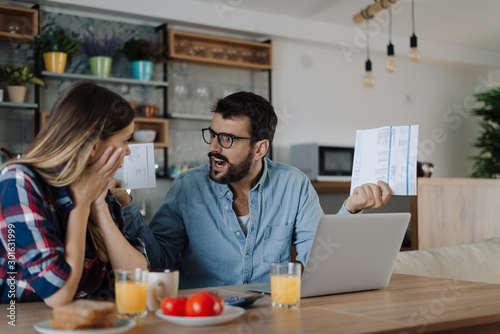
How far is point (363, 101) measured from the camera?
6262 millimetres

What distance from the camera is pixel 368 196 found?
180 cm

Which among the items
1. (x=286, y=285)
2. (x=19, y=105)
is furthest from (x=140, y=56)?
(x=286, y=285)

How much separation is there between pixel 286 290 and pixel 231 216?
0.82m

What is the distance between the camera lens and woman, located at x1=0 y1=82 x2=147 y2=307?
1283 millimetres

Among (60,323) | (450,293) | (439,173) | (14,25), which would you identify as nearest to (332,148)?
(439,173)

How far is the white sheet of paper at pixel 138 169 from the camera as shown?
1.88 metres

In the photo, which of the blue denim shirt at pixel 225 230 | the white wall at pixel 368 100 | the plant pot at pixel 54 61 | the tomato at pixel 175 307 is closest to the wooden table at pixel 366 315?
the tomato at pixel 175 307

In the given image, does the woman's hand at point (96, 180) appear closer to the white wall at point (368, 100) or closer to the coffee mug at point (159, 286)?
the coffee mug at point (159, 286)

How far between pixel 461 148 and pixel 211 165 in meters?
5.57

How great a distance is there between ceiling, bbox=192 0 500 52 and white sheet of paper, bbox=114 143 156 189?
10.9 ft

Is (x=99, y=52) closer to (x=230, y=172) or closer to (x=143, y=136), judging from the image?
(x=143, y=136)

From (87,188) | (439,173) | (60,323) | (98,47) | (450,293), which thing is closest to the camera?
(60,323)

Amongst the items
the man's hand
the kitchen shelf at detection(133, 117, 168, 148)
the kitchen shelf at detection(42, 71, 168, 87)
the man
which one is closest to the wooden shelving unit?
the kitchen shelf at detection(133, 117, 168, 148)

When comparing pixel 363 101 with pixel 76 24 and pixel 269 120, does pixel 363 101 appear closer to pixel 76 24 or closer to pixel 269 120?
pixel 76 24
